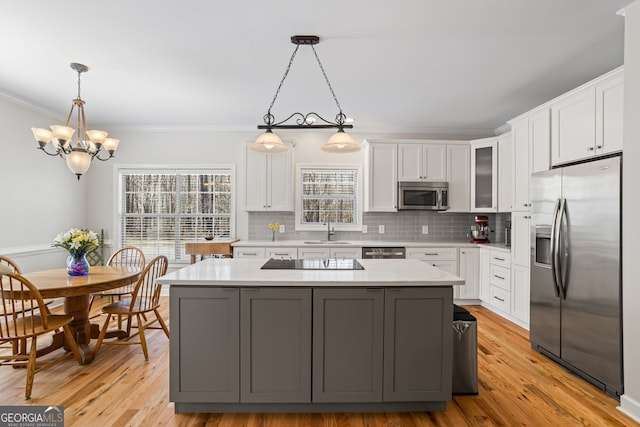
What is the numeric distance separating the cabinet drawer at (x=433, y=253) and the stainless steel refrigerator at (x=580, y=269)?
1.58m

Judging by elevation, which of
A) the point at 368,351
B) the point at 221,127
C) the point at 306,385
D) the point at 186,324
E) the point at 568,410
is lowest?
the point at 568,410

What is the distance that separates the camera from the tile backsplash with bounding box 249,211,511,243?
5.68 meters

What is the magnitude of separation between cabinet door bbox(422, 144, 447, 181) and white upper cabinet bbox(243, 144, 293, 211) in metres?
1.97

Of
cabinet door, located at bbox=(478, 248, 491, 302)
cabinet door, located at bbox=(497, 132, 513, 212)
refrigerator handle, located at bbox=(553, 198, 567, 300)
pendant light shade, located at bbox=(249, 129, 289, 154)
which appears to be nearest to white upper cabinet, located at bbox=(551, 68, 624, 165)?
refrigerator handle, located at bbox=(553, 198, 567, 300)

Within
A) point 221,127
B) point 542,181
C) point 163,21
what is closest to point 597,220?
point 542,181

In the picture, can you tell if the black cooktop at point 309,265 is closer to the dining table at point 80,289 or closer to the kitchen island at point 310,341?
the kitchen island at point 310,341

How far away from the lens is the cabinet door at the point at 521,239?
3941 mm

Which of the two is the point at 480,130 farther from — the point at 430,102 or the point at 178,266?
the point at 178,266

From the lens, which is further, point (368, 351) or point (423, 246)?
point (423, 246)

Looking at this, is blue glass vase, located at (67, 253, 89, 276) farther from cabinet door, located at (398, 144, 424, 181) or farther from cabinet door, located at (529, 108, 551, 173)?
cabinet door, located at (529, 108, 551, 173)

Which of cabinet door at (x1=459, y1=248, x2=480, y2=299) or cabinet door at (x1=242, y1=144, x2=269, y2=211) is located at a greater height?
cabinet door at (x1=242, y1=144, x2=269, y2=211)

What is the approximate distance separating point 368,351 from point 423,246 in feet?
9.74

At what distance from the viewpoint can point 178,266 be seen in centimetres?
574

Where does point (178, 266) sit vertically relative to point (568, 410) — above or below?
above
